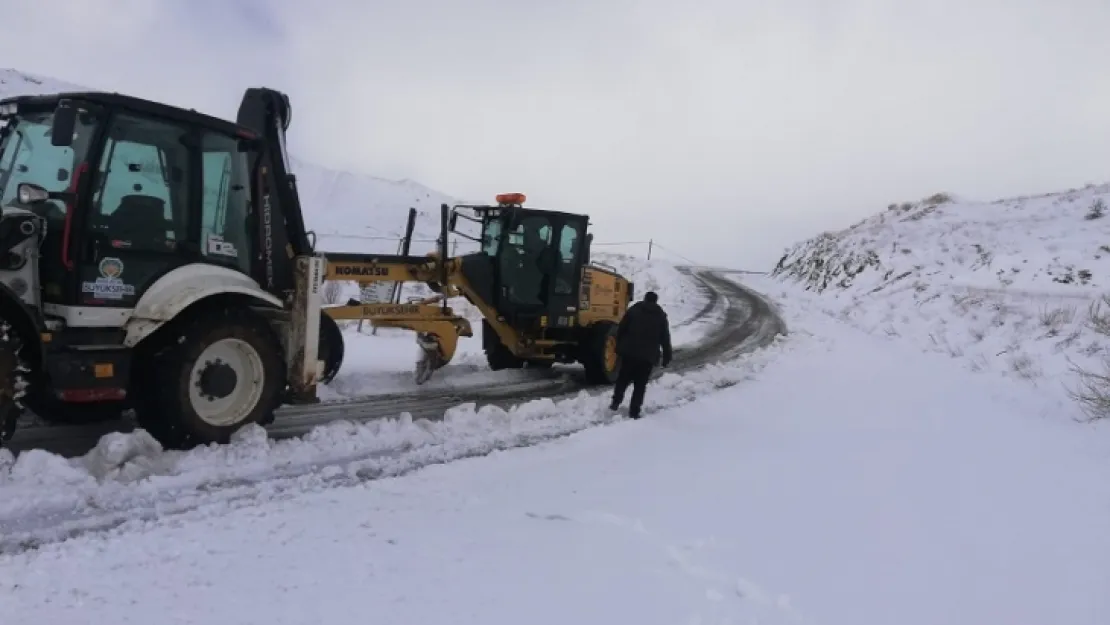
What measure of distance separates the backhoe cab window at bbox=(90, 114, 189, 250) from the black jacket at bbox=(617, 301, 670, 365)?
477 cm

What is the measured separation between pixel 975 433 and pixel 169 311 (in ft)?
25.8

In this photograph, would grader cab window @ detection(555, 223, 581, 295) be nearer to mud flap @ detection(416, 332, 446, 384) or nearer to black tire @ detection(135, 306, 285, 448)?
mud flap @ detection(416, 332, 446, 384)

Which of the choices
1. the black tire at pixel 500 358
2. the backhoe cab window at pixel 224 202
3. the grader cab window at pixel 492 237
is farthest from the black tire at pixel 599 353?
the backhoe cab window at pixel 224 202

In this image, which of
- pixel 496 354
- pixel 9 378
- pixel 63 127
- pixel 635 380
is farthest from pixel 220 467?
pixel 496 354

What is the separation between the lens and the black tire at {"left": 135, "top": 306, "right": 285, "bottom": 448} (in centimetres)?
543

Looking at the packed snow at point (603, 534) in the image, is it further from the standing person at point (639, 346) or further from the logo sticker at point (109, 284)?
the logo sticker at point (109, 284)

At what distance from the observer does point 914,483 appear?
611cm

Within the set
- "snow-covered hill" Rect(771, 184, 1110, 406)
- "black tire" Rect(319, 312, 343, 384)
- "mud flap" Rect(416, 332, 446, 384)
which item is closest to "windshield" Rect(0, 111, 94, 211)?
"black tire" Rect(319, 312, 343, 384)

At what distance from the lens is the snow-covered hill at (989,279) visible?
467 inches

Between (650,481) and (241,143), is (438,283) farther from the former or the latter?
(650,481)

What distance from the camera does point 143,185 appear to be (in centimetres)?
546

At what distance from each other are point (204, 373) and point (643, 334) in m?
4.69

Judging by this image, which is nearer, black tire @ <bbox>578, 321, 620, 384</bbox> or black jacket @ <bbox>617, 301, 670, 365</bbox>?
black jacket @ <bbox>617, 301, 670, 365</bbox>

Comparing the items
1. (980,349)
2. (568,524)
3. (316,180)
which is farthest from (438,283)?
(316,180)
